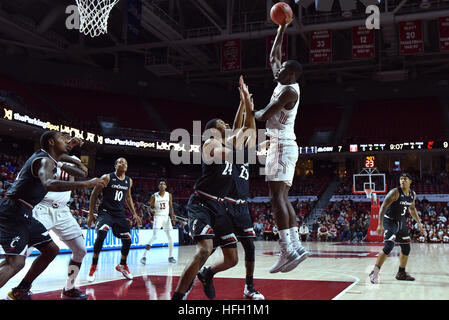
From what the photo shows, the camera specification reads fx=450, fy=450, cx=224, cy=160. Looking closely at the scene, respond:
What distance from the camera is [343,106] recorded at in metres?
32.7

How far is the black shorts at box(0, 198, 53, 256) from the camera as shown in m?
4.52

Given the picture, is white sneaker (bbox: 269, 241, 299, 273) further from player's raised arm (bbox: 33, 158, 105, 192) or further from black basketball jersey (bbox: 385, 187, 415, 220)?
black basketball jersey (bbox: 385, 187, 415, 220)

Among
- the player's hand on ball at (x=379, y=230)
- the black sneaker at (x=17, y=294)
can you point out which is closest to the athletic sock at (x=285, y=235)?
the black sneaker at (x=17, y=294)

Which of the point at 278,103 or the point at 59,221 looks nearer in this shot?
the point at 278,103

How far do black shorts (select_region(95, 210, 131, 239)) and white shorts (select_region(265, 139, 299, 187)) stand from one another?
3950 millimetres

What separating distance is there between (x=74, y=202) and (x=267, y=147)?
14.4 metres

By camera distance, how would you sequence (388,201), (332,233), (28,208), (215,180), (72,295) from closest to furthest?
(28,208) → (215,180) → (72,295) → (388,201) → (332,233)

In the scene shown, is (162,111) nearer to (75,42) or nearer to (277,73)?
(75,42)

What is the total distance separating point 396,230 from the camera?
776cm

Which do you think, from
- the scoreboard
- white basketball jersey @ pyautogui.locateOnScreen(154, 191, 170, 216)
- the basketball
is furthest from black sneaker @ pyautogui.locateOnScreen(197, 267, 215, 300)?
the scoreboard

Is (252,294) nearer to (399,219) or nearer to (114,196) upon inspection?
(114,196)

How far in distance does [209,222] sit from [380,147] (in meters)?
24.8

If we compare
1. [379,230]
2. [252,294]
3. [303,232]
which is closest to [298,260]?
[252,294]

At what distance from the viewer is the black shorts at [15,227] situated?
14.8 ft
